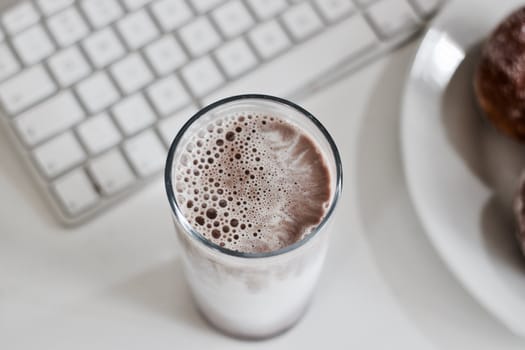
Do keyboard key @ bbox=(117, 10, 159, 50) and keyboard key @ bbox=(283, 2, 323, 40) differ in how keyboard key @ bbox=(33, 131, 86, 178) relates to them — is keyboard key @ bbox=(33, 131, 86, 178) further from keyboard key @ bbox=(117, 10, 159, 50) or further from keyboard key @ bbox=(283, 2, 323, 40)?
keyboard key @ bbox=(283, 2, 323, 40)

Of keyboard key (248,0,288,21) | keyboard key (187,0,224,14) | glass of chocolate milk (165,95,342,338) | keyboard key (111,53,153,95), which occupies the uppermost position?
keyboard key (187,0,224,14)

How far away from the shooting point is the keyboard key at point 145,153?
0.61m

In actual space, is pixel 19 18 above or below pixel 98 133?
above

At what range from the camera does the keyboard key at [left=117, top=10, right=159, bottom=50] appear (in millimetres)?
644

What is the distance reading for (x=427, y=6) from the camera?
66 cm

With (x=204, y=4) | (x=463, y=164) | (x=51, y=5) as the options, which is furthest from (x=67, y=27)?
(x=463, y=164)

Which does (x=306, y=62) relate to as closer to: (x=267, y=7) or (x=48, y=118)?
(x=267, y=7)

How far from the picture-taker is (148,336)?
585 millimetres

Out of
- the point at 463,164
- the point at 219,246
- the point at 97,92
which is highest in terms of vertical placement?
the point at 97,92

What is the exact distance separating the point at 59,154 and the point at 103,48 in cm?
11

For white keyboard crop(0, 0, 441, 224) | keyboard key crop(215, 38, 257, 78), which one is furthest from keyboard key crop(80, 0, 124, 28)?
keyboard key crop(215, 38, 257, 78)

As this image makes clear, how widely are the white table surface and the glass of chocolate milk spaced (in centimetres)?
9

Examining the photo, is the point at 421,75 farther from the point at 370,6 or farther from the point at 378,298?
the point at 378,298

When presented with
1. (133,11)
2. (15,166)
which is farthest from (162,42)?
(15,166)
